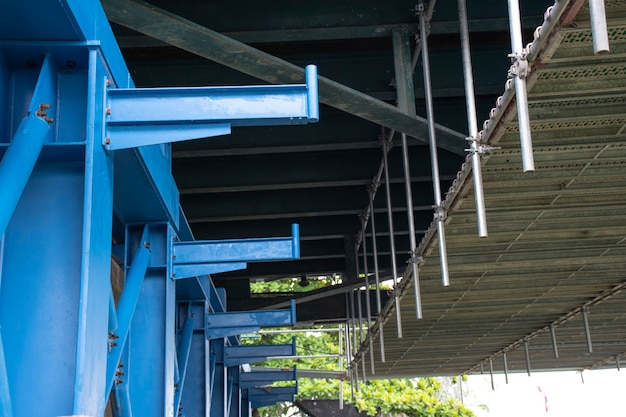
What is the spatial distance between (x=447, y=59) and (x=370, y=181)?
4621 millimetres

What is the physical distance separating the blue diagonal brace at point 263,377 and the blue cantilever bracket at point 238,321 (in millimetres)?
9308

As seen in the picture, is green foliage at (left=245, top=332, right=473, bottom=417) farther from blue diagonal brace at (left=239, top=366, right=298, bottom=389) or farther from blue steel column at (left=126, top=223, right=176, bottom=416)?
blue steel column at (left=126, top=223, right=176, bottom=416)

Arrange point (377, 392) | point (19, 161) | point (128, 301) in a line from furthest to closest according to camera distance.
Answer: point (377, 392) → point (128, 301) → point (19, 161)

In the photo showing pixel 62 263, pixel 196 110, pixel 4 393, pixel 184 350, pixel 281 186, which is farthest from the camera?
pixel 281 186

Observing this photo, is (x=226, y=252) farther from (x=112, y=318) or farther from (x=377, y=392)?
(x=377, y=392)

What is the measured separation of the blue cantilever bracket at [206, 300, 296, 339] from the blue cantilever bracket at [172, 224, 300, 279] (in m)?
4.49

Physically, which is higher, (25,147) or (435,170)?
(435,170)

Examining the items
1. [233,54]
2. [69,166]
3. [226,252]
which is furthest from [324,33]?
[69,166]

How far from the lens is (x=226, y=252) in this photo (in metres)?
10.8

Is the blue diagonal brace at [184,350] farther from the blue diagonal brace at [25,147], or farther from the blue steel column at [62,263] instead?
the blue diagonal brace at [25,147]

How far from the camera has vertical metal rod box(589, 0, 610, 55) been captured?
545 centimetres

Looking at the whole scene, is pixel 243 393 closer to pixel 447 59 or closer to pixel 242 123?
pixel 447 59

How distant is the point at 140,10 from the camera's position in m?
10.3

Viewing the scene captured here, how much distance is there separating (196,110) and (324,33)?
5846 millimetres
